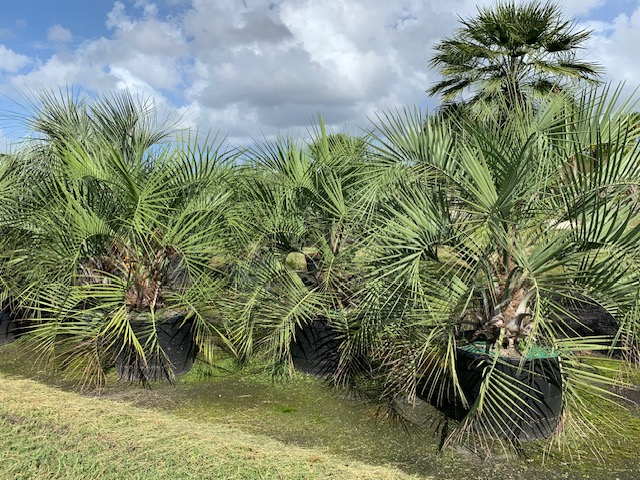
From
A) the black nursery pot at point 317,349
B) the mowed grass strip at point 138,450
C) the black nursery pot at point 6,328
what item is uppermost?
the black nursery pot at point 317,349

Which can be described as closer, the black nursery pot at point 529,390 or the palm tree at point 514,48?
the black nursery pot at point 529,390

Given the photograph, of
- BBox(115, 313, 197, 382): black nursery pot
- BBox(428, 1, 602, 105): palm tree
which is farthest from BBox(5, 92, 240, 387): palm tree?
BBox(428, 1, 602, 105): palm tree

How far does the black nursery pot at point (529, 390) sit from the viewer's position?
2.97 meters

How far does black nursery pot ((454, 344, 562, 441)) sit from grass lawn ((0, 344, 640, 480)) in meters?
→ 0.16

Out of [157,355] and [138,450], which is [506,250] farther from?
[157,355]

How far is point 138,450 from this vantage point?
299 cm

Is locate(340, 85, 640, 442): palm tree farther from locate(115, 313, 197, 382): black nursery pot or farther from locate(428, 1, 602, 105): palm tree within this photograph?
locate(428, 1, 602, 105): palm tree

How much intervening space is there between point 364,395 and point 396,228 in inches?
63.4

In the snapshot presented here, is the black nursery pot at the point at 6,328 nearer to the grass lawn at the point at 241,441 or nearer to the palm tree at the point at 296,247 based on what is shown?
the grass lawn at the point at 241,441

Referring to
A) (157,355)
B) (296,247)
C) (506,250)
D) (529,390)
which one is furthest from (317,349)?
(506,250)

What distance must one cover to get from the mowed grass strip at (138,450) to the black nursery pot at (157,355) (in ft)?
2.10

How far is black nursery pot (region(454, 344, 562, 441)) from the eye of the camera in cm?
297

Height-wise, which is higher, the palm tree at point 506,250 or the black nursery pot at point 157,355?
the palm tree at point 506,250

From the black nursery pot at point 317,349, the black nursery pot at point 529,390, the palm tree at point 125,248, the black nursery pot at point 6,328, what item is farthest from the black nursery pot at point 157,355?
the black nursery pot at point 529,390
